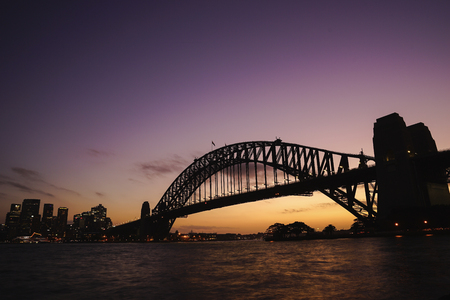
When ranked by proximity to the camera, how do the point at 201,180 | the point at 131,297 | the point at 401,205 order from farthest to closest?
1. the point at 201,180
2. the point at 401,205
3. the point at 131,297

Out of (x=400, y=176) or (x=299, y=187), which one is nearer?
(x=400, y=176)

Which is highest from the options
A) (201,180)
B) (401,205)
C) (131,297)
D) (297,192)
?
(201,180)

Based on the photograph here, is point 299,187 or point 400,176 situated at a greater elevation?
point 299,187

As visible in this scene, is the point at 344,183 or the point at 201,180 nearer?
the point at 344,183

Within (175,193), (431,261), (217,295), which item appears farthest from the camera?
(175,193)

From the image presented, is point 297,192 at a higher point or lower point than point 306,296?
higher

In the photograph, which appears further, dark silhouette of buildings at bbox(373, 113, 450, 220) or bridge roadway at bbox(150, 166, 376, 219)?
bridge roadway at bbox(150, 166, 376, 219)

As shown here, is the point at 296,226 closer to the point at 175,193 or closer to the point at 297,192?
the point at 175,193

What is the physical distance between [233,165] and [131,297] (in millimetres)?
83847

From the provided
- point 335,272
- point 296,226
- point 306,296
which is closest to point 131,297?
point 306,296

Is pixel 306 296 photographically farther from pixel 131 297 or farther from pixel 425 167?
pixel 425 167

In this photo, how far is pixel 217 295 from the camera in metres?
10.8

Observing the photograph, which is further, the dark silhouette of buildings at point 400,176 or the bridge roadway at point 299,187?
the bridge roadway at point 299,187

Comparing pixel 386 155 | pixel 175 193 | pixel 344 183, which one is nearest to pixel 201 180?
pixel 175 193
